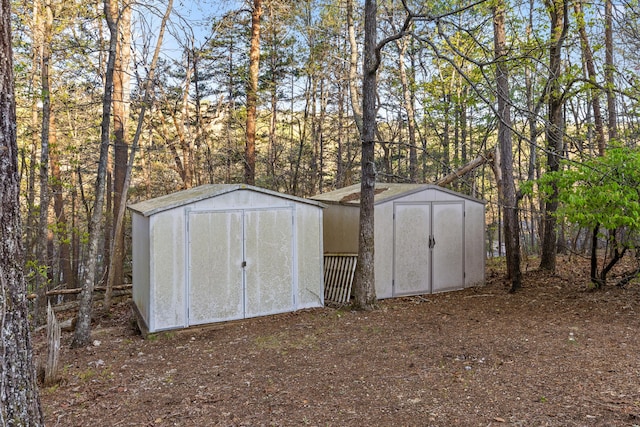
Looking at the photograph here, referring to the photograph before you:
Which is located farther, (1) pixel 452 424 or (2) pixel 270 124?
(2) pixel 270 124

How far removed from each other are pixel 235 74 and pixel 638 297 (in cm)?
1081

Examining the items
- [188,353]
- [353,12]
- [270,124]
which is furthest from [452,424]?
[270,124]

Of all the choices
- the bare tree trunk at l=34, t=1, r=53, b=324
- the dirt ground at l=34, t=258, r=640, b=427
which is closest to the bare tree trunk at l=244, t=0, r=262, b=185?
the bare tree trunk at l=34, t=1, r=53, b=324

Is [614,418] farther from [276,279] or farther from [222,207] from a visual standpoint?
[222,207]

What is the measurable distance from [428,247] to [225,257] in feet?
12.1

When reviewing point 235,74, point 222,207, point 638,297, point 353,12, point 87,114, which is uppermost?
A: point 353,12

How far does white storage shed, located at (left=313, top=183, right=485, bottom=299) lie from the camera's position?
7.69 meters

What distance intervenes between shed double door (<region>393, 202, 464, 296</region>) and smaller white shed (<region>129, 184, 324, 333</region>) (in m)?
1.57

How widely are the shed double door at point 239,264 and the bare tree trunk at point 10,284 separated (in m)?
4.00

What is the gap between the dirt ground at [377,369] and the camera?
3.42 metres

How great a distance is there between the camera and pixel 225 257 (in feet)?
21.0

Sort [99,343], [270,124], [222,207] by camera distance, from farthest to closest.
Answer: [270,124]
[222,207]
[99,343]

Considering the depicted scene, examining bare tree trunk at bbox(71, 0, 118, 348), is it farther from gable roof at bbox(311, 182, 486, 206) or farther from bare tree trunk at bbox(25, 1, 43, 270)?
gable roof at bbox(311, 182, 486, 206)

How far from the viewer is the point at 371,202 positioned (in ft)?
21.8
